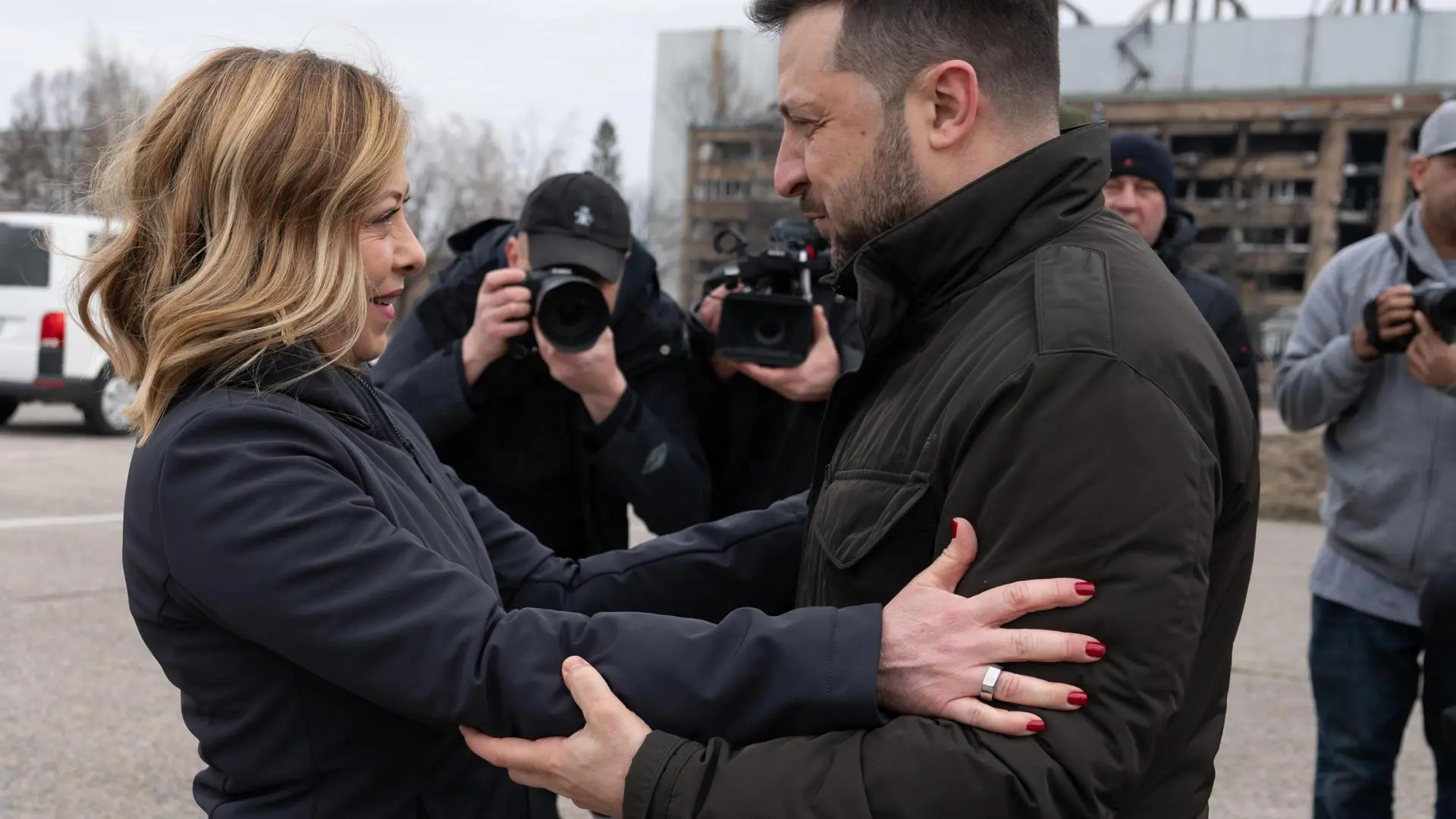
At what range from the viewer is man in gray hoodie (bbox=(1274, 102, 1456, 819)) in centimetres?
327

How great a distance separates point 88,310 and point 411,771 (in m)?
A: 0.83

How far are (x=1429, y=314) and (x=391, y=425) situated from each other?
248 centimetres

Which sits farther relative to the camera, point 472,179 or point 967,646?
point 472,179

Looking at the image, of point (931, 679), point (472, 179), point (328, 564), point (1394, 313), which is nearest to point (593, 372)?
point (328, 564)

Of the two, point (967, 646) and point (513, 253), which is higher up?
point (513, 253)

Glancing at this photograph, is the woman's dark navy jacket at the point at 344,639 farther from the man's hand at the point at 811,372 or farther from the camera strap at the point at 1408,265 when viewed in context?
the camera strap at the point at 1408,265

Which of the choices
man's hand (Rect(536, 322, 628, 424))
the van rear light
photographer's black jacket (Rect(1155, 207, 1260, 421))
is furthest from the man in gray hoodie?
the van rear light

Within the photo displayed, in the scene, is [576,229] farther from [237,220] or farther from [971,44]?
[971,44]

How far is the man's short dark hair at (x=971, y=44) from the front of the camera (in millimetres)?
1691

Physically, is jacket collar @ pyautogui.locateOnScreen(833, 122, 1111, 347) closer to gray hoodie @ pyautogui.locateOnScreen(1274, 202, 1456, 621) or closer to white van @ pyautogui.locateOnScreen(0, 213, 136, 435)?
gray hoodie @ pyautogui.locateOnScreen(1274, 202, 1456, 621)

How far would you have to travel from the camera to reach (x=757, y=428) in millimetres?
3555

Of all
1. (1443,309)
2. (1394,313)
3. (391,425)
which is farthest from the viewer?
(1394,313)

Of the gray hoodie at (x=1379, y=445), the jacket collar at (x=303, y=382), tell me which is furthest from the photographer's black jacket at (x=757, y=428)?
the jacket collar at (x=303, y=382)

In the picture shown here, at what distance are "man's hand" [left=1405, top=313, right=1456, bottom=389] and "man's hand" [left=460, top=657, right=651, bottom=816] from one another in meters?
2.40
